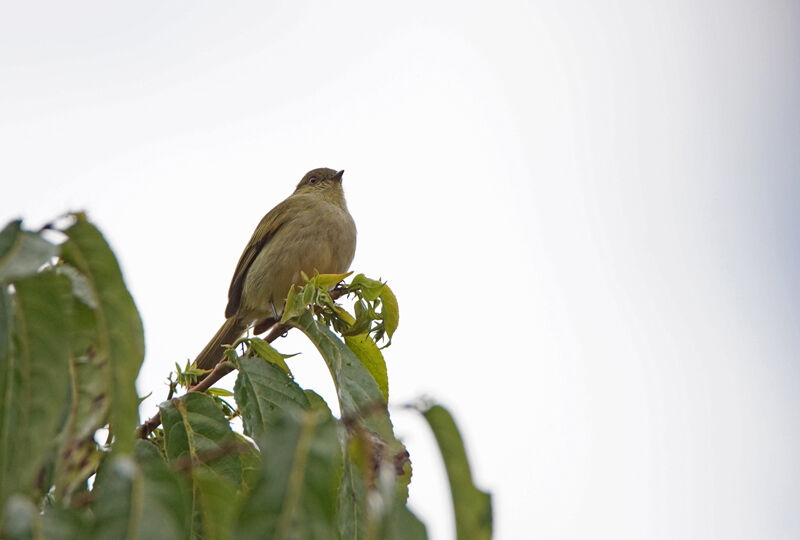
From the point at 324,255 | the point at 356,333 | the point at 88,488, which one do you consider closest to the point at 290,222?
the point at 324,255

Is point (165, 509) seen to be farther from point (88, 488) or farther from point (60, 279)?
point (88, 488)

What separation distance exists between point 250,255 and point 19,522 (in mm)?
6438

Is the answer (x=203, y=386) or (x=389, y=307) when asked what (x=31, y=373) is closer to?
(x=203, y=386)

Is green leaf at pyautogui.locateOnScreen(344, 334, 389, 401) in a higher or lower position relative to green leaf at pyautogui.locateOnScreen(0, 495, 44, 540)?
higher

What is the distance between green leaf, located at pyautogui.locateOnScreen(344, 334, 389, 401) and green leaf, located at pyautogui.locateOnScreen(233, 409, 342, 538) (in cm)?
159

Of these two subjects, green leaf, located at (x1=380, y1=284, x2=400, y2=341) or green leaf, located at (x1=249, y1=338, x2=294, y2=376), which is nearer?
green leaf, located at (x1=249, y1=338, x2=294, y2=376)

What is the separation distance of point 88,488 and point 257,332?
5.09 m

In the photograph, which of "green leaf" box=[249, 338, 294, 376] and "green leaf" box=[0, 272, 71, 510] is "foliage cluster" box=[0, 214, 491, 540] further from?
"green leaf" box=[249, 338, 294, 376]

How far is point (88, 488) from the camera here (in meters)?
2.29

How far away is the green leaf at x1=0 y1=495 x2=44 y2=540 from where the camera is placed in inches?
52.2

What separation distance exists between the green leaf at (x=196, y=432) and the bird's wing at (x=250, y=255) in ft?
16.7

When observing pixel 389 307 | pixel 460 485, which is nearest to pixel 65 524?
pixel 460 485

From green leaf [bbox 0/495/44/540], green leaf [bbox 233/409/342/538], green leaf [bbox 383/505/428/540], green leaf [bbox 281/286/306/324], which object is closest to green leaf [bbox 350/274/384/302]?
green leaf [bbox 281/286/306/324]

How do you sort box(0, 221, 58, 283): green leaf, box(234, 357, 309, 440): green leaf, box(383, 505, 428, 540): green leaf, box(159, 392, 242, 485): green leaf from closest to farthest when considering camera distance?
box(0, 221, 58, 283): green leaf < box(383, 505, 428, 540): green leaf < box(159, 392, 242, 485): green leaf < box(234, 357, 309, 440): green leaf
